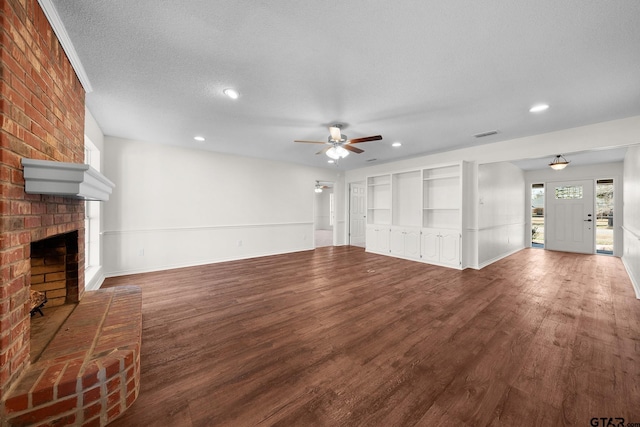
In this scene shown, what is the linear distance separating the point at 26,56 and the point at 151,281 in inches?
135

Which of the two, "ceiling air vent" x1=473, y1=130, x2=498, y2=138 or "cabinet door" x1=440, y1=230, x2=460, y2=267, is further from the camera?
"cabinet door" x1=440, y1=230, x2=460, y2=267

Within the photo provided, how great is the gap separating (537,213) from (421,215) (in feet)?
18.4

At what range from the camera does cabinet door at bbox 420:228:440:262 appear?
203 inches

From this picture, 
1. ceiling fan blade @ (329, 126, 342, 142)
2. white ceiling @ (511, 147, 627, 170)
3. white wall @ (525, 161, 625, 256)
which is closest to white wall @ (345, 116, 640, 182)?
white ceiling @ (511, 147, 627, 170)

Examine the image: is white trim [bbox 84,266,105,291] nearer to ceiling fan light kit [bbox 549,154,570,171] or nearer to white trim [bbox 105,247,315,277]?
white trim [bbox 105,247,315,277]

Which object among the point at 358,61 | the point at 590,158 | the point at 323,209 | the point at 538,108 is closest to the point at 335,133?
the point at 358,61

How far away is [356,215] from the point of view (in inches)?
311

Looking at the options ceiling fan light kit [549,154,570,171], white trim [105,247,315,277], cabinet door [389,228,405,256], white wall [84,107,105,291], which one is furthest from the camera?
cabinet door [389,228,405,256]

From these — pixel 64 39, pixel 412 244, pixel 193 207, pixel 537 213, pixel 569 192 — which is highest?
pixel 64 39

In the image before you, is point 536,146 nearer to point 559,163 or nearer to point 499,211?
point 499,211

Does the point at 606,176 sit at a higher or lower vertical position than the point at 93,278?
higher

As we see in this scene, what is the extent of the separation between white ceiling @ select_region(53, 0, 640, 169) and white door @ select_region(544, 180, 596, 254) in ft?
15.6

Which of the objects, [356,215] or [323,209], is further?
[323,209]

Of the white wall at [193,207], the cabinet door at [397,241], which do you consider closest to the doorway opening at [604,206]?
the cabinet door at [397,241]
